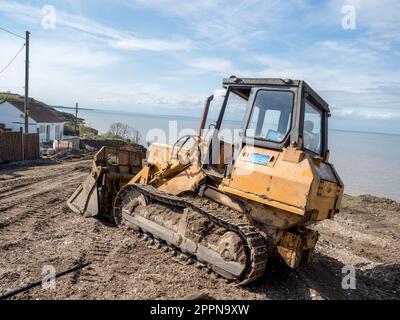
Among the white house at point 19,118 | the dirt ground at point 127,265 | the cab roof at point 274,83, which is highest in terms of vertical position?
the cab roof at point 274,83

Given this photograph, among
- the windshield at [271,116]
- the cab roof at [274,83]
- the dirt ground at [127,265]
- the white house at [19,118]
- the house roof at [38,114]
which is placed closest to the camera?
the dirt ground at [127,265]

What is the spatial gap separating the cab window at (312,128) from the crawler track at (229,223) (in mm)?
1536

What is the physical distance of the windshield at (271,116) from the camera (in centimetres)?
611

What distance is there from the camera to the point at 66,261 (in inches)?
250

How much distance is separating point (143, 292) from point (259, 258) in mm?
1614

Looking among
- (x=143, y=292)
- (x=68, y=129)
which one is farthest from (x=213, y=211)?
(x=68, y=129)

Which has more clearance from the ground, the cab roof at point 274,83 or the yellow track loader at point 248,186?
the cab roof at point 274,83

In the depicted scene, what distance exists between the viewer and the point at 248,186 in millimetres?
6055

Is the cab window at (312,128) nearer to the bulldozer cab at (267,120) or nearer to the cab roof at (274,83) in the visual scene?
the bulldozer cab at (267,120)

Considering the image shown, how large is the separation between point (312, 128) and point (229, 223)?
Answer: 6.68 feet

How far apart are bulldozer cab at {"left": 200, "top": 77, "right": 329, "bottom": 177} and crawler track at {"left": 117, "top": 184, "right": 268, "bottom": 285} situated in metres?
0.58

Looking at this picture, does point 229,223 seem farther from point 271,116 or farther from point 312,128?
point 312,128

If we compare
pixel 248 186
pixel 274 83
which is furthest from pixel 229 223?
pixel 274 83

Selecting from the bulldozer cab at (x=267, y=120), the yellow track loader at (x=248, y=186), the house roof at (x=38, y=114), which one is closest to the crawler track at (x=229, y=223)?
the yellow track loader at (x=248, y=186)
